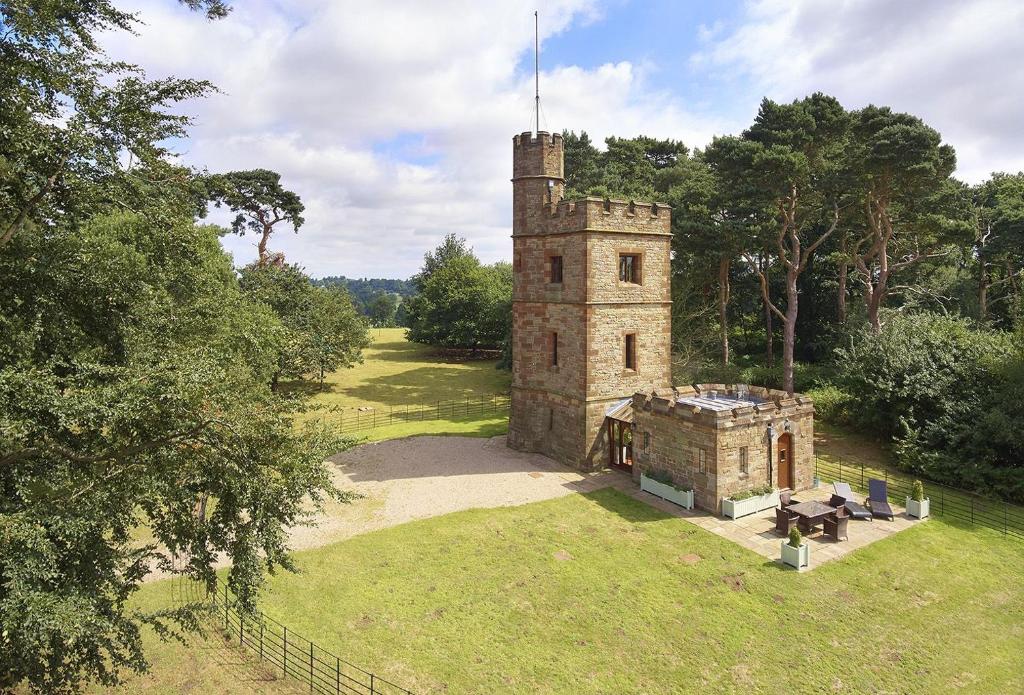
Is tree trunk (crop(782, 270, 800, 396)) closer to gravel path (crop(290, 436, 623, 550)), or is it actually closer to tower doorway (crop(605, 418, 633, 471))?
tower doorway (crop(605, 418, 633, 471))

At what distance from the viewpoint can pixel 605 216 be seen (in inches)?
841

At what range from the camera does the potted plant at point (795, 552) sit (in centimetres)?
1432

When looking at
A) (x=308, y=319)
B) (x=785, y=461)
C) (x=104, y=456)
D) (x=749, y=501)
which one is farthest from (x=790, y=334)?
(x=104, y=456)

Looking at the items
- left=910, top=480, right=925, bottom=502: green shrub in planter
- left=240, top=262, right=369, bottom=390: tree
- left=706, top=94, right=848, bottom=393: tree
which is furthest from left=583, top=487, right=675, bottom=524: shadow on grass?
left=240, top=262, right=369, bottom=390: tree

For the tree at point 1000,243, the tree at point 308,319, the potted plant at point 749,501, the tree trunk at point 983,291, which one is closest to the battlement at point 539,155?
the potted plant at point 749,501

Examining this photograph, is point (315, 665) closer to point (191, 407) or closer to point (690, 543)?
point (191, 407)

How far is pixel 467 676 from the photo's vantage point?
10.8m

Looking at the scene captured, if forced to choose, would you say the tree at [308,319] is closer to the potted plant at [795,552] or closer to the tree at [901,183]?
the potted plant at [795,552]

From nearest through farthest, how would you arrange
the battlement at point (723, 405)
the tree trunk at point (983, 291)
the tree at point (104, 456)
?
the tree at point (104, 456)
the battlement at point (723, 405)
the tree trunk at point (983, 291)

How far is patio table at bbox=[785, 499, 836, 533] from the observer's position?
16.0 metres

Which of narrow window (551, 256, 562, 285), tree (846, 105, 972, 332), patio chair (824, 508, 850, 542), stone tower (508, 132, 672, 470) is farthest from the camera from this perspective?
tree (846, 105, 972, 332)

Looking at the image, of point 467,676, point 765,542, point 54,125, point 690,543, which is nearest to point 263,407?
point 54,125

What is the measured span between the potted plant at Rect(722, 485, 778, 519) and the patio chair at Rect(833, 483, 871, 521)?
6.28 feet

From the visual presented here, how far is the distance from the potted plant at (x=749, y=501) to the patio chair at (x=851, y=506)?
1.91 m
